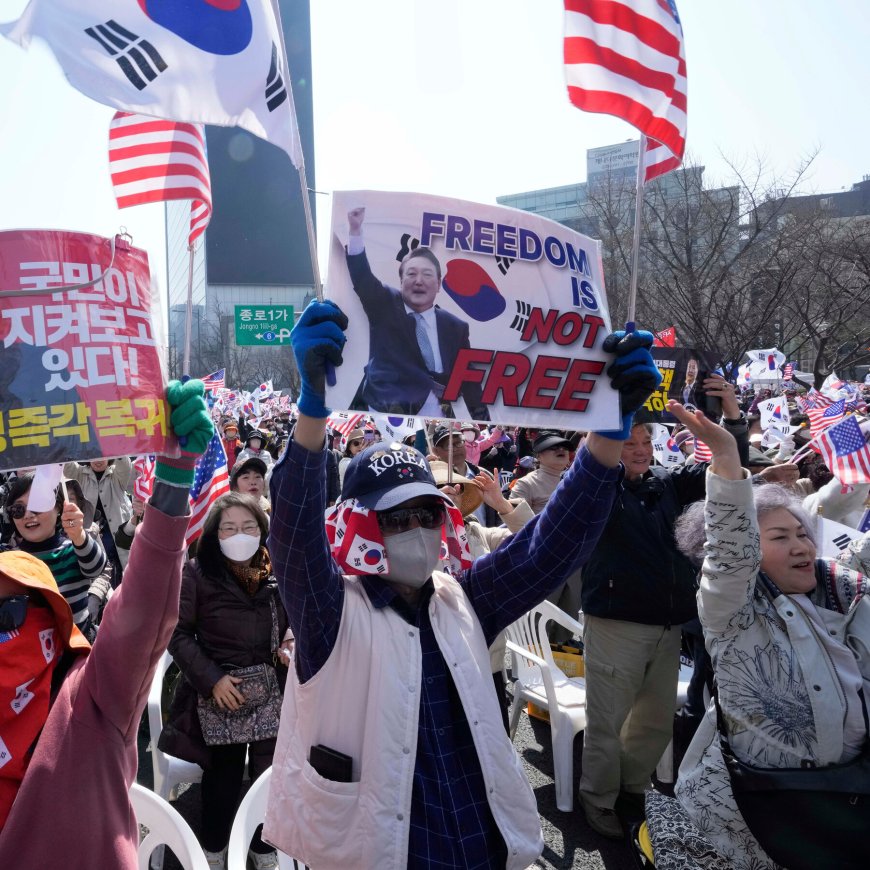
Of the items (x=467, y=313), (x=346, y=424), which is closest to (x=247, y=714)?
(x=467, y=313)

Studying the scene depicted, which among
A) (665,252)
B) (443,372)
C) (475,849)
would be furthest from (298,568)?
(665,252)

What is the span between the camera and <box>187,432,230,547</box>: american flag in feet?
13.7

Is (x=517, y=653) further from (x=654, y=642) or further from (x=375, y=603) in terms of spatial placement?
(x=375, y=603)

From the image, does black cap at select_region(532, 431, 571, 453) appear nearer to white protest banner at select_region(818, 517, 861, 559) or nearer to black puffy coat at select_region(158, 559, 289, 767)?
white protest banner at select_region(818, 517, 861, 559)

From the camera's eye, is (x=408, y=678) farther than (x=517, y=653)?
No

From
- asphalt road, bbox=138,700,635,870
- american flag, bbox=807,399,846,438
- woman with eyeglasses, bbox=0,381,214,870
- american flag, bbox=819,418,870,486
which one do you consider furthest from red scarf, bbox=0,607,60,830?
american flag, bbox=807,399,846,438

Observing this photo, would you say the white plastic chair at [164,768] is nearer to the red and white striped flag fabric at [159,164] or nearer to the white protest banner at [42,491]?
the white protest banner at [42,491]

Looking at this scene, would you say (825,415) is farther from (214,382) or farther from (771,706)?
(214,382)

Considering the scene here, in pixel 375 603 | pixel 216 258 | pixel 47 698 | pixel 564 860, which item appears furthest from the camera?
pixel 216 258

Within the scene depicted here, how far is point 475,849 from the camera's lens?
6.34ft

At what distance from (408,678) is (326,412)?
2.34 ft

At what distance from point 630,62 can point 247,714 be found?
128 inches

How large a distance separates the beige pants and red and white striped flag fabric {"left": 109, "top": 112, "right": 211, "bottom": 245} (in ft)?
9.57

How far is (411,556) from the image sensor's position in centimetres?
218
